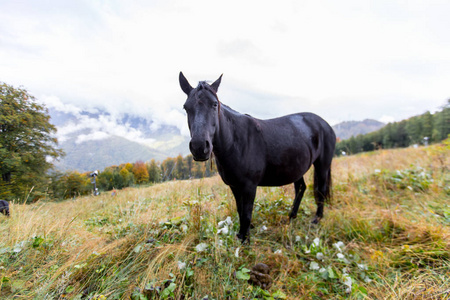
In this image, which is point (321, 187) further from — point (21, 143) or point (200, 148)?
point (21, 143)

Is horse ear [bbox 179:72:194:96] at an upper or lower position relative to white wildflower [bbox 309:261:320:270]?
upper

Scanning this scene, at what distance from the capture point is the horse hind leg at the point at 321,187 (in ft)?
13.1

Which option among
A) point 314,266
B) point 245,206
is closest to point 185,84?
point 245,206

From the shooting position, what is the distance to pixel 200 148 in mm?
1971

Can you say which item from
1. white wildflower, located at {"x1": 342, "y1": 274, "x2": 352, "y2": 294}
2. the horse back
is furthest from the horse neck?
white wildflower, located at {"x1": 342, "y1": 274, "x2": 352, "y2": 294}

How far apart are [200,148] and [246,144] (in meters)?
1.11

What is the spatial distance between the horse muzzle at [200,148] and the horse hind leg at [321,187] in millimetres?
3304

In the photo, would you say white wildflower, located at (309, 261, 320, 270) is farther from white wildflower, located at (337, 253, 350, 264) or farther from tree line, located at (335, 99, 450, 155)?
tree line, located at (335, 99, 450, 155)

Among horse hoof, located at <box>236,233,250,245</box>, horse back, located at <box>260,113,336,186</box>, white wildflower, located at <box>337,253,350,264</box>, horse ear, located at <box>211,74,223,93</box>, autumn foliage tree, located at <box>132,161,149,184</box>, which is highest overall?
horse ear, located at <box>211,74,223,93</box>

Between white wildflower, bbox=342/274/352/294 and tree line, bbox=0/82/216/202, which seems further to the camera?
tree line, bbox=0/82/216/202

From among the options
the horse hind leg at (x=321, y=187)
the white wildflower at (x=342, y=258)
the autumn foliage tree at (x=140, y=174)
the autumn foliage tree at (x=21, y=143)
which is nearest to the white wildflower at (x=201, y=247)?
the white wildflower at (x=342, y=258)

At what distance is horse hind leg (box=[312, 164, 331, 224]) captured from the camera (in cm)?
398

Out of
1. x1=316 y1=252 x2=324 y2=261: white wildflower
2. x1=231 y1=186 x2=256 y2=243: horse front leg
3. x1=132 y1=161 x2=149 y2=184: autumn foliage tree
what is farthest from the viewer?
x1=132 y1=161 x2=149 y2=184: autumn foliage tree

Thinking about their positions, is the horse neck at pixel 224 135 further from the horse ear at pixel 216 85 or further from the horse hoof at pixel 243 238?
the horse hoof at pixel 243 238
